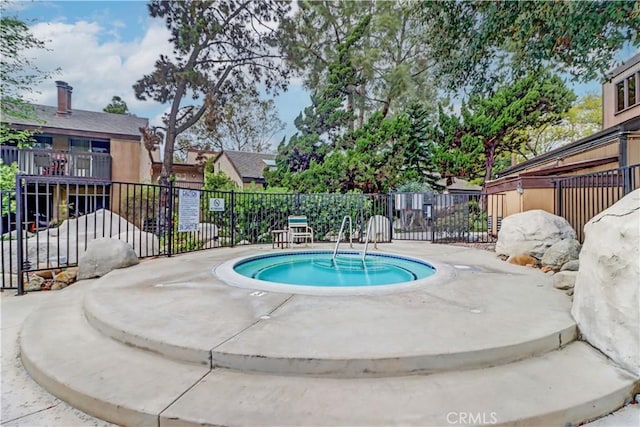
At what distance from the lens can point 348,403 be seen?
7.12ft

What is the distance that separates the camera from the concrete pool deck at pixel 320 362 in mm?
2115

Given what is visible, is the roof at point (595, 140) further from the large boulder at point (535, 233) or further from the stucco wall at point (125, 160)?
the stucco wall at point (125, 160)

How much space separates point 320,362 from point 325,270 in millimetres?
4645

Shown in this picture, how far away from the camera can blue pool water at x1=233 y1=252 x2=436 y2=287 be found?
6.22 metres

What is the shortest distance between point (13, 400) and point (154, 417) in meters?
1.33

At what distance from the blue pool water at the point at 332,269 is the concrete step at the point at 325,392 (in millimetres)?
3423

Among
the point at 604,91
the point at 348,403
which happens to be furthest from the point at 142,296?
the point at 604,91

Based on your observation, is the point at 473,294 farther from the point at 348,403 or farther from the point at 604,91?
the point at 604,91

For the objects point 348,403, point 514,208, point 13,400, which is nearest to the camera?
point 348,403

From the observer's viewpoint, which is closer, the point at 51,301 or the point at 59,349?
the point at 59,349

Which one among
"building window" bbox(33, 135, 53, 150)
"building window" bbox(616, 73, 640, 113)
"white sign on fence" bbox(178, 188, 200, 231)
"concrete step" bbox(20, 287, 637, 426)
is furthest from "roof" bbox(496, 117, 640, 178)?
"building window" bbox(33, 135, 53, 150)

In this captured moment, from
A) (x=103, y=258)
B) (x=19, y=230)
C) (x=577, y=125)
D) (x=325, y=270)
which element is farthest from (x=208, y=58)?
(x=577, y=125)

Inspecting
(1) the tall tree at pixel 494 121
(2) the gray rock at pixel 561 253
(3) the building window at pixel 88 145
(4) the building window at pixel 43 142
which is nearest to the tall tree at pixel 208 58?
(3) the building window at pixel 88 145

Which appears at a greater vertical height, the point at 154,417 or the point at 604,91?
the point at 604,91
